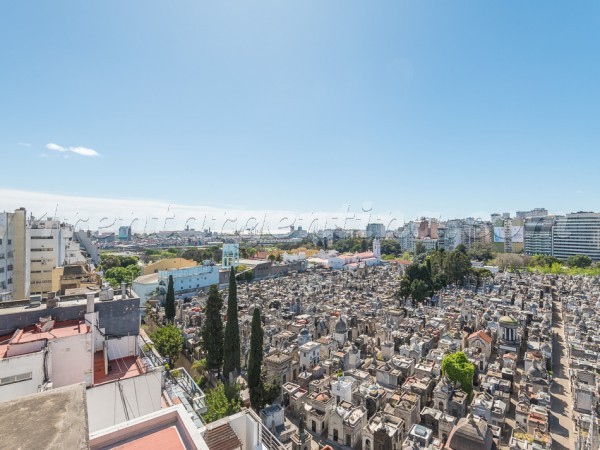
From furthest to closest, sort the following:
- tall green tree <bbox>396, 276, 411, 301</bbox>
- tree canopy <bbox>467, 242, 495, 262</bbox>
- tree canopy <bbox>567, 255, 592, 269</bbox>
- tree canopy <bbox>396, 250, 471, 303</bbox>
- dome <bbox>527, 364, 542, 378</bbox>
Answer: tree canopy <bbox>467, 242, 495, 262</bbox>
tree canopy <bbox>567, 255, 592, 269</bbox>
tall green tree <bbox>396, 276, 411, 301</bbox>
tree canopy <bbox>396, 250, 471, 303</bbox>
dome <bbox>527, 364, 542, 378</bbox>

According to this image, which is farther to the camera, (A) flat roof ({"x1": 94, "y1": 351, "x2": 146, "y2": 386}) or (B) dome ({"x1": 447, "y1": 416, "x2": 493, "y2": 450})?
(B) dome ({"x1": 447, "y1": 416, "x2": 493, "y2": 450})

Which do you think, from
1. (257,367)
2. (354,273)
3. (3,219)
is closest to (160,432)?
(257,367)

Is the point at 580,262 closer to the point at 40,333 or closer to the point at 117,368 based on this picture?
the point at 117,368

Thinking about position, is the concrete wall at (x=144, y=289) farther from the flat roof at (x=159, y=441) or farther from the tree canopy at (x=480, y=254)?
the tree canopy at (x=480, y=254)

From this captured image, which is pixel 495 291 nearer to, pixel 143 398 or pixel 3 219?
pixel 143 398

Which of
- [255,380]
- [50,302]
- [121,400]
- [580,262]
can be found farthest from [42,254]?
[580,262]

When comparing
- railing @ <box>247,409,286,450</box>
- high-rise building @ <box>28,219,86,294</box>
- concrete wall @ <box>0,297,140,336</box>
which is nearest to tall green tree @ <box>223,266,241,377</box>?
concrete wall @ <box>0,297,140,336</box>

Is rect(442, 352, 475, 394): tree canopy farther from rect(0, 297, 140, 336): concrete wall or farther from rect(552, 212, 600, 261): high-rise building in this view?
rect(552, 212, 600, 261): high-rise building
